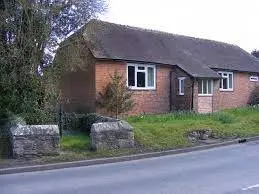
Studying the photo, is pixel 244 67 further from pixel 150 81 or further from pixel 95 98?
pixel 95 98

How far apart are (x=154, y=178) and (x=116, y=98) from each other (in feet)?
47.3

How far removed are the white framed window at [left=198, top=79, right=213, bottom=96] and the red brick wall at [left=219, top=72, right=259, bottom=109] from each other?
271 centimetres

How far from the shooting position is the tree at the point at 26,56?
16.6 meters

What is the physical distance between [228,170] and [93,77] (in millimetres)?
14984

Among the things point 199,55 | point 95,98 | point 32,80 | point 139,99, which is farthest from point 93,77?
point 199,55

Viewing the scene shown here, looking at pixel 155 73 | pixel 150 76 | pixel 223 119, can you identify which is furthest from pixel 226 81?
pixel 223 119

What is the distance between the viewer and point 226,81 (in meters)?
35.6

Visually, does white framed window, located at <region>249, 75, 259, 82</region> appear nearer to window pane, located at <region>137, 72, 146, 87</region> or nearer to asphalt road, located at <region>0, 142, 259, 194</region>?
window pane, located at <region>137, 72, 146, 87</region>

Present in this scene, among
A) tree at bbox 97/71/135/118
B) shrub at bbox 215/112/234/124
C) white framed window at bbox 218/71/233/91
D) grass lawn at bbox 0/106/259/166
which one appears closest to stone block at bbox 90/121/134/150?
grass lawn at bbox 0/106/259/166

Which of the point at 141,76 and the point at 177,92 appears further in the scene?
the point at 177,92

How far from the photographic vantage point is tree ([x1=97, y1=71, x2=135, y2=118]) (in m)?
25.3

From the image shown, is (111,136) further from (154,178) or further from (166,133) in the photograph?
(154,178)

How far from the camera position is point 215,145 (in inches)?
701

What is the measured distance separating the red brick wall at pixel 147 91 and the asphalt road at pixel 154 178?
11.8 m
